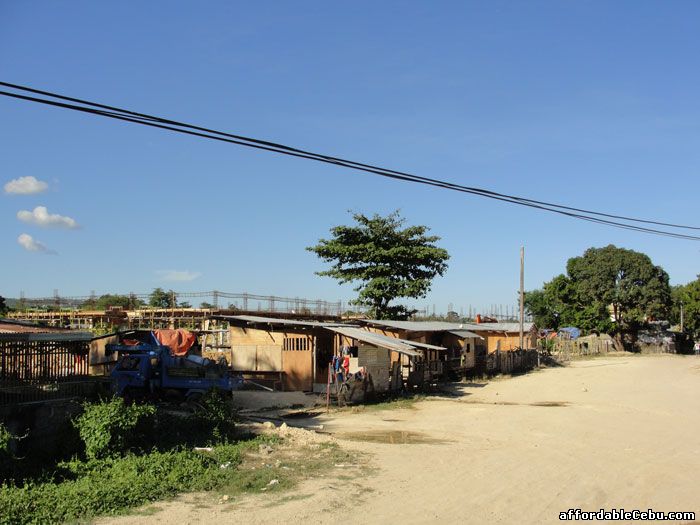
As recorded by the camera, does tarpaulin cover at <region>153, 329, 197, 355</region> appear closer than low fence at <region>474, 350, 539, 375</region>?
Yes

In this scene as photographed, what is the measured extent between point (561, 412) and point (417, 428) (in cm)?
637

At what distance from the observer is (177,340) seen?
2455cm

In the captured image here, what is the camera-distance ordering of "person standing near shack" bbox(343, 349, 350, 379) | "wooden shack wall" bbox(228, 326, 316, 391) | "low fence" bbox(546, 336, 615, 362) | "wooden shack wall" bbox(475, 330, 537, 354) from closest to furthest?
"person standing near shack" bbox(343, 349, 350, 379), "wooden shack wall" bbox(228, 326, 316, 391), "wooden shack wall" bbox(475, 330, 537, 354), "low fence" bbox(546, 336, 615, 362)

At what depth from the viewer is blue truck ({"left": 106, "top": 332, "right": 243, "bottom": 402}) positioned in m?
18.1

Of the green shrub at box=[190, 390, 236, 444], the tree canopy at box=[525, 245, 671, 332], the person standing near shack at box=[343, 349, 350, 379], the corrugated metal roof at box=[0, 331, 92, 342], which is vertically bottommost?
the green shrub at box=[190, 390, 236, 444]

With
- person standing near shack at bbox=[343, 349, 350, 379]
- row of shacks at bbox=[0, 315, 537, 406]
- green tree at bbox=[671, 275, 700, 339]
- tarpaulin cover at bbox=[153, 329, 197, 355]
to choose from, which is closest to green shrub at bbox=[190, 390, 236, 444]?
row of shacks at bbox=[0, 315, 537, 406]

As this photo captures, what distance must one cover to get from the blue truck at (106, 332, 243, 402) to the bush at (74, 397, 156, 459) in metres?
5.54

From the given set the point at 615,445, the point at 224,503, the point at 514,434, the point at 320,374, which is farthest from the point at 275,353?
the point at 224,503

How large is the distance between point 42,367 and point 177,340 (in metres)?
10.5

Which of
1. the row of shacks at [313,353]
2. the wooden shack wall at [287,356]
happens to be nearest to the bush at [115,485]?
the row of shacks at [313,353]

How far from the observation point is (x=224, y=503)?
31.0 ft

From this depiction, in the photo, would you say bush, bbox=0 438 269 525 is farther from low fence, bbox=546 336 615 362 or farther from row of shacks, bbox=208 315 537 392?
low fence, bbox=546 336 615 362

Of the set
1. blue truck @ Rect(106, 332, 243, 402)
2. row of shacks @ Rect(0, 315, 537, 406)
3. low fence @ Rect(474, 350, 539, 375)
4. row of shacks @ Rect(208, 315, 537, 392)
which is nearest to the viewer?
row of shacks @ Rect(0, 315, 537, 406)

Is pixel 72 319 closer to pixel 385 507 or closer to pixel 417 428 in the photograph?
pixel 417 428
